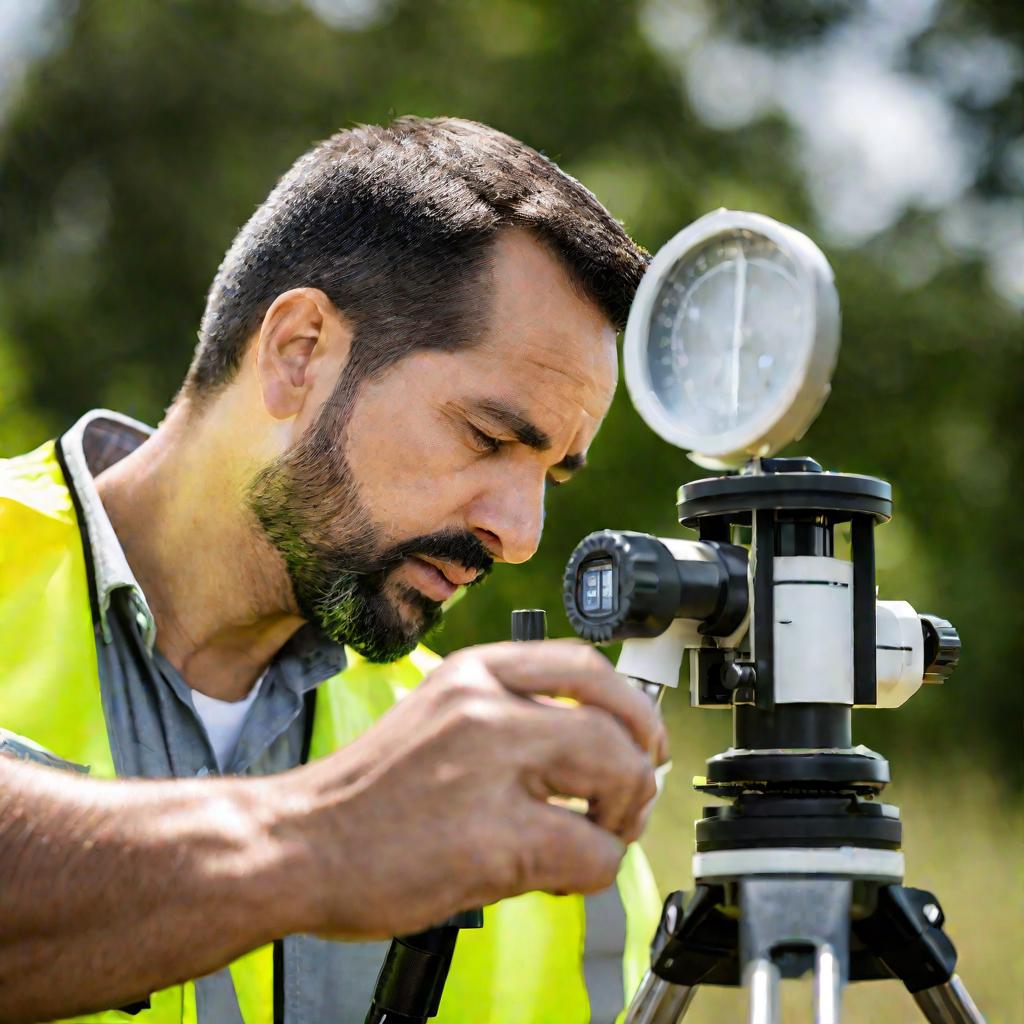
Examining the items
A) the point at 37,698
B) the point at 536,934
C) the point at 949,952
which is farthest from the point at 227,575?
the point at 949,952

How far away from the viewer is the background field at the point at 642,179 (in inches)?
259

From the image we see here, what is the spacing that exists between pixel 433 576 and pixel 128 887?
3.26ft

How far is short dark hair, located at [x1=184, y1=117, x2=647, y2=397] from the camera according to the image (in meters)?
2.08

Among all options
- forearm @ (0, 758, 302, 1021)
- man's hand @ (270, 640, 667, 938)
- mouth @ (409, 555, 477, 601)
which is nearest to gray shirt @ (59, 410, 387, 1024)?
mouth @ (409, 555, 477, 601)

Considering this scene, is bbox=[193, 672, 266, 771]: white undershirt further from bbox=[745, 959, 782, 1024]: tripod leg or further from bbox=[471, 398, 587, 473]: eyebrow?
bbox=[745, 959, 782, 1024]: tripod leg

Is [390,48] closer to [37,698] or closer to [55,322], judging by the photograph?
[55,322]

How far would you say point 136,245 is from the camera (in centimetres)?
750

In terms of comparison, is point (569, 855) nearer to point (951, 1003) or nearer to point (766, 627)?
point (766, 627)

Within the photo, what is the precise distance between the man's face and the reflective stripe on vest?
26cm

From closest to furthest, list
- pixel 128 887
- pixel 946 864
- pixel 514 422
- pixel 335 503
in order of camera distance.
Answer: pixel 128 887
pixel 514 422
pixel 335 503
pixel 946 864

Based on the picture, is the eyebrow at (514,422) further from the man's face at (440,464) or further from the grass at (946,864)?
the grass at (946,864)

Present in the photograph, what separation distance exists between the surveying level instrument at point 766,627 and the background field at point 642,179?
15.5ft

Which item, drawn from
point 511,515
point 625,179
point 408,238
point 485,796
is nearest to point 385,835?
point 485,796

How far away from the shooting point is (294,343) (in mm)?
2150
